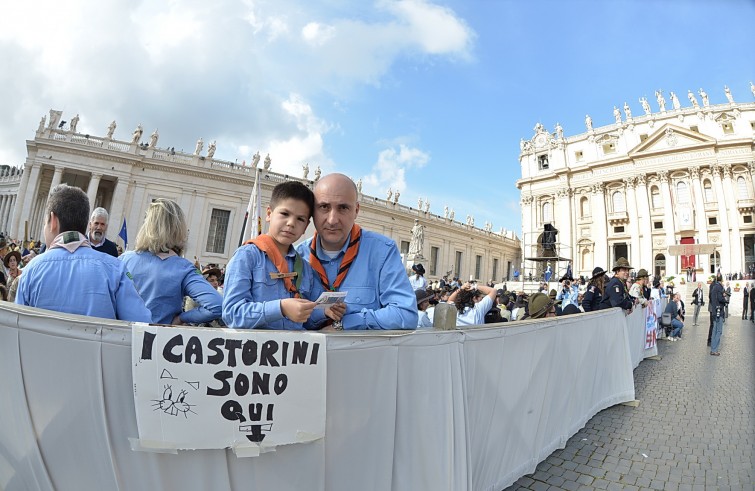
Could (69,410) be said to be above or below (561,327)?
below

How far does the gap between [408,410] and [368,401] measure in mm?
261

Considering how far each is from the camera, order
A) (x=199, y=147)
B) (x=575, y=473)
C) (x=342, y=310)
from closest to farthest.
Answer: (x=342, y=310), (x=575, y=473), (x=199, y=147)

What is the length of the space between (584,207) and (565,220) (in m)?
2.89

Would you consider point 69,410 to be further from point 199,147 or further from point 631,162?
point 631,162

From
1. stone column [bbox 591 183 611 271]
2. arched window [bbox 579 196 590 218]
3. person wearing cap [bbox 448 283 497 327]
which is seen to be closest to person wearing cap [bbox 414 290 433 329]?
person wearing cap [bbox 448 283 497 327]

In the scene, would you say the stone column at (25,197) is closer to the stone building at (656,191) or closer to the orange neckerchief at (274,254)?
the orange neckerchief at (274,254)

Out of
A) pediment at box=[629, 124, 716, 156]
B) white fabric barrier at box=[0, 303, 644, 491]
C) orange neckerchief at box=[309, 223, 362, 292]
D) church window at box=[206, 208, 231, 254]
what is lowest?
white fabric barrier at box=[0, 303, 644, 491]

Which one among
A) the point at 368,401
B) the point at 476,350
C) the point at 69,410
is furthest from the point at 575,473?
the point at 69,410

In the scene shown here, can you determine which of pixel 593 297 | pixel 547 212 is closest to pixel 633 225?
pixel 547 212

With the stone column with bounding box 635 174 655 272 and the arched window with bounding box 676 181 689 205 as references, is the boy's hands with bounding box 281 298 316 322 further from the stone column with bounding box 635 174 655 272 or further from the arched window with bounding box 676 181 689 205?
the arched window with bounding box 676 181 689 205

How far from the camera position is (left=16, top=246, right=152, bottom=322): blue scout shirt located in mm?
1772

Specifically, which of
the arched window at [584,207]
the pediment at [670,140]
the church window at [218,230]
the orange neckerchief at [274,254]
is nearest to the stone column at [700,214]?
the pediment at [670,140]

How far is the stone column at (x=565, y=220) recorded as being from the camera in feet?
154

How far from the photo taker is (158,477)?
150cm
